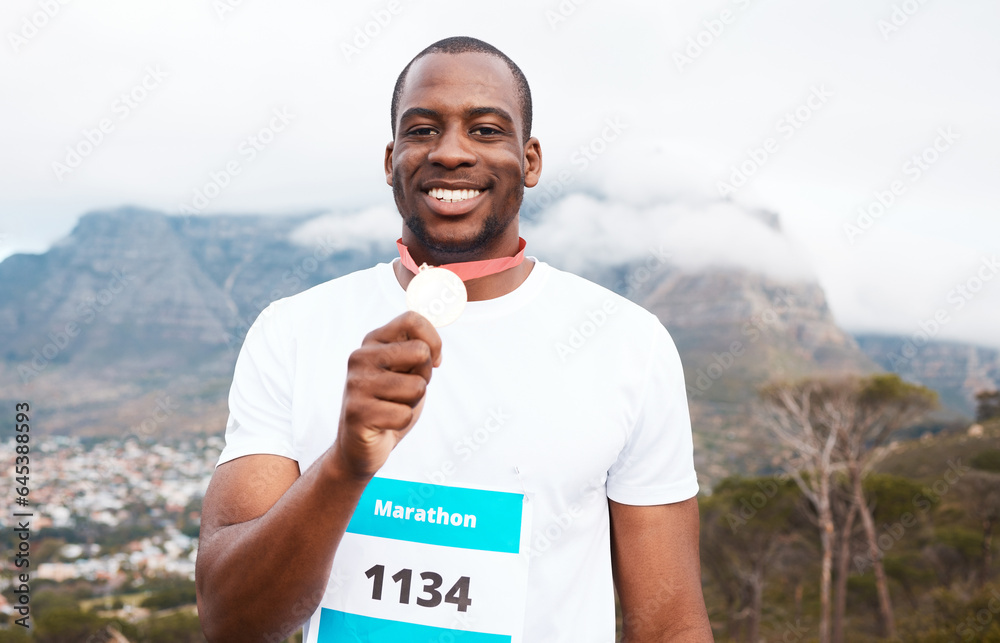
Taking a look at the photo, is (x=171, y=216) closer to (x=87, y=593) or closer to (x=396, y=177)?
(x=87, y=593)

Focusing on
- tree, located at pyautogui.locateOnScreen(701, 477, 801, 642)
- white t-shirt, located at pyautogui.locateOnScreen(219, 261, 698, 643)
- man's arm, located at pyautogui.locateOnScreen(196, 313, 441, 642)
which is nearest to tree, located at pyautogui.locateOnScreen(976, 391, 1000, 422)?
tree, located at pyautogui.locateOnScreen(701, 477, 801, 642)

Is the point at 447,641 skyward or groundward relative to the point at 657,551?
groundward

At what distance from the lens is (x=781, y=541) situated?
24.1 meters

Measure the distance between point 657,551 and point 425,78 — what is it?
1680 mm

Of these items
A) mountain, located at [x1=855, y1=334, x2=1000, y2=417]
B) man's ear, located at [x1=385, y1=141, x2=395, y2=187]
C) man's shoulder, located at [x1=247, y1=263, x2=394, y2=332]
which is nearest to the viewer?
man's shoulder, located at [x1=247, y1=263, x2=394, y2=332]

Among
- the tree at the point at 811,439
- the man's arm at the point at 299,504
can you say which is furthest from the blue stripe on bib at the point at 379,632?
the tree at the point at 811,439

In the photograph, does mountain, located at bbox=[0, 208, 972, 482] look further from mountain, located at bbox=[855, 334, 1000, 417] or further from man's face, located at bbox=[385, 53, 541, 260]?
man's face, located at bbox=[385, 53, 541, 260]

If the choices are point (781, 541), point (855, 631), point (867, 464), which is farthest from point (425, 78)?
point (855, 631)

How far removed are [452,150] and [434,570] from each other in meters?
1.26

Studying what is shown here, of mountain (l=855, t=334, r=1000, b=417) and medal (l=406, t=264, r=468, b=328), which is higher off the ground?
mountain (l=855, t=334, r=1000, b=417)

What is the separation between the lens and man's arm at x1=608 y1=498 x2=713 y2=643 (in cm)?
207

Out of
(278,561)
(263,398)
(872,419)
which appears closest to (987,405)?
(872,419)

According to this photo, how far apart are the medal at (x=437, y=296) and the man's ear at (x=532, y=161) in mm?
740

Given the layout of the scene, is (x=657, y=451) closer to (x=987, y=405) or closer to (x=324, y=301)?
(x=324, y=301)
